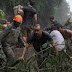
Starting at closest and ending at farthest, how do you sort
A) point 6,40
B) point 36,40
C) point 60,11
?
1. point 36,40
2. point 6,40
3. point 60,11

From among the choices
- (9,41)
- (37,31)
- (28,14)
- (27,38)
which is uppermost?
(28,14)

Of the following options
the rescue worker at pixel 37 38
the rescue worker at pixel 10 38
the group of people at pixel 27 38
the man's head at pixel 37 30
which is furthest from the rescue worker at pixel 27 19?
the man's head at pixel 37 30

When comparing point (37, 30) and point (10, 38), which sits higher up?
point (37, 30)

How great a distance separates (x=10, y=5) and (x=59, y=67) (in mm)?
12601

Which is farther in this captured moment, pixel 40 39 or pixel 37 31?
pixel 40 39

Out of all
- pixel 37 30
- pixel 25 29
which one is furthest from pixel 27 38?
pixel 25 29

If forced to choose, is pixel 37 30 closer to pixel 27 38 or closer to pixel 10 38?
pixel 27 38

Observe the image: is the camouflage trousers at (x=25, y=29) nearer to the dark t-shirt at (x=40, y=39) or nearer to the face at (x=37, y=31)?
A: the dark t-shirt at (x=40, y=39)

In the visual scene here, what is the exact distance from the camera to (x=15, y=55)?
4.66m

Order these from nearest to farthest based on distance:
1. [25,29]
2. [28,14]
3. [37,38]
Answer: [37,38] → [28,14] → [25,29]

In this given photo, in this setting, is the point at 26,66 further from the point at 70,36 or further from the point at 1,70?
the point at 70,36

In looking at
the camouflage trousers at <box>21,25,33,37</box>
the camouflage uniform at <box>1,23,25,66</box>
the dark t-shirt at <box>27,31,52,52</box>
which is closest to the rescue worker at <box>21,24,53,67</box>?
the dark t-shirt at <box>27,31,52,52</box>

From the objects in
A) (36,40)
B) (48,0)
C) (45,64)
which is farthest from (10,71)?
(48,0)

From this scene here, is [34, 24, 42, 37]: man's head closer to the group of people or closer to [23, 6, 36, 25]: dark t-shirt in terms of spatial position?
the group of people
